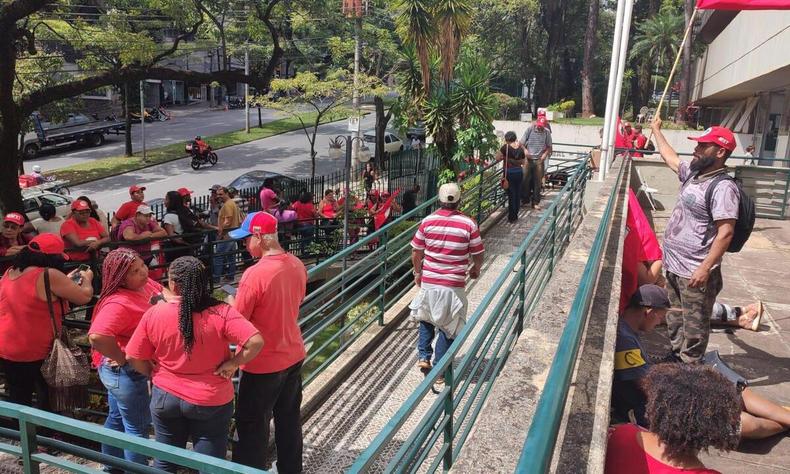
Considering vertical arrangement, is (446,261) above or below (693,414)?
below

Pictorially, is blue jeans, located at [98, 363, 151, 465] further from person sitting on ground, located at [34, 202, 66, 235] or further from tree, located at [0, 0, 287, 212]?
tree, located at [0, 0, 287, 212]

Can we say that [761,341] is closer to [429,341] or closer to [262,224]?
[429,341]

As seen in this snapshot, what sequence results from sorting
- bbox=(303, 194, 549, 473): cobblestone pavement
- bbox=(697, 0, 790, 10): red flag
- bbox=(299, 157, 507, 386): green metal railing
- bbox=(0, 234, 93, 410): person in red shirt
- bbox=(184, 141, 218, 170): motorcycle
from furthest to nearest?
bbox=(184, 141, 218, 170): motorcycle, bbox=(697, 0, 790, 10): red flag, bbox=(299, 157, 507, 386): green metal railing, bbox=(303, 194, 549, 473): cobblestone pavement, bbox=(0, 234, 93, 410): person in red shirt

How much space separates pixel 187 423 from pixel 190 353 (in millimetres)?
402

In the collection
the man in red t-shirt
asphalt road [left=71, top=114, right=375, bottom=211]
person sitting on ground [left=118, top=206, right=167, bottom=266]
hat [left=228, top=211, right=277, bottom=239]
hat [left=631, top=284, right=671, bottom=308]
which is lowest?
asphalt road [left=71, top=114, right=375, bottom=211]

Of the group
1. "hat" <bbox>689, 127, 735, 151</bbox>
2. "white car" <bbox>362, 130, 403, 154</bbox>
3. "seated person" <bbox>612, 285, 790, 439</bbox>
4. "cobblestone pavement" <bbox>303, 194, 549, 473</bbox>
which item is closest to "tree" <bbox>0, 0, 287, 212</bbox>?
"cobblestone pavement" <bbox>303, 194, 549, 473</bbox>

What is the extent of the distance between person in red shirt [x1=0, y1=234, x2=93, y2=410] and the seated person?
337cm

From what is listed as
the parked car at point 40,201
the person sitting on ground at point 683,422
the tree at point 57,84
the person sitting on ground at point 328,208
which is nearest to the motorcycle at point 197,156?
the parked car at point 40,201

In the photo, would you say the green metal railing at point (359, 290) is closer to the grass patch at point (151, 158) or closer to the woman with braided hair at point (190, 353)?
the woman with braided hair at point (190, 353)

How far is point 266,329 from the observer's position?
3.56 metres

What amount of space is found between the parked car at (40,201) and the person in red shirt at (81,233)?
386 inches

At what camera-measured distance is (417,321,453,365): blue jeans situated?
5039mm

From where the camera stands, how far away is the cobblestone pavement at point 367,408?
445 cm

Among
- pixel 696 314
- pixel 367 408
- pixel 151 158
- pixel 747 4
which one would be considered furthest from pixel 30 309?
pixel 151 158
